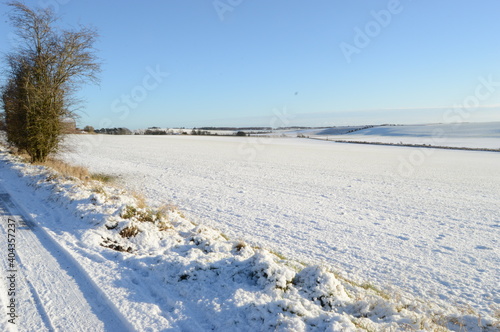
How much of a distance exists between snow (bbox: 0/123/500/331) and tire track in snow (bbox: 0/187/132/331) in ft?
0.06

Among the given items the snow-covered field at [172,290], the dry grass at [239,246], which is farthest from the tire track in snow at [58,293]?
the dry grass at [239,246]

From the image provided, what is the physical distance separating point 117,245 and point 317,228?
5342 millimetres

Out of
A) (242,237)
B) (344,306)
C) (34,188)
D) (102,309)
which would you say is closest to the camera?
(102,309)

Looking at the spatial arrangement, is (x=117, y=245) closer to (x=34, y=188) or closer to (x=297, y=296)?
(x=297, y=296)

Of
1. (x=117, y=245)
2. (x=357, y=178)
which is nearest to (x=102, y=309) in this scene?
(x=117, y=245)

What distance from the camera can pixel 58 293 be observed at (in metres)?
4.11

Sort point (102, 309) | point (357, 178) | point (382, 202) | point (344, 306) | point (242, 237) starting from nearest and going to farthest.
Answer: point (102, 309) < point (344, 306) < point (242, 237) < point (382, 202) < point (357, 178)

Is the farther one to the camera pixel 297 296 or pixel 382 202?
pixel 382 202

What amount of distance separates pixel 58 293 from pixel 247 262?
2756mm

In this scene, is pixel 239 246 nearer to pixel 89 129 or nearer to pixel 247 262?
pixel 247 262

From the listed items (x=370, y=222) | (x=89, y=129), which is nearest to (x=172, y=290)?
(x=370, y=222)

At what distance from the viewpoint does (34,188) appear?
1033 centimetres

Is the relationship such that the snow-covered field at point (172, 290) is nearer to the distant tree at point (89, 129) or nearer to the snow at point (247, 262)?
the snow at point (247, 262)

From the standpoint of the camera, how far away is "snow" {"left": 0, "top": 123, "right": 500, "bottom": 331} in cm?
379
